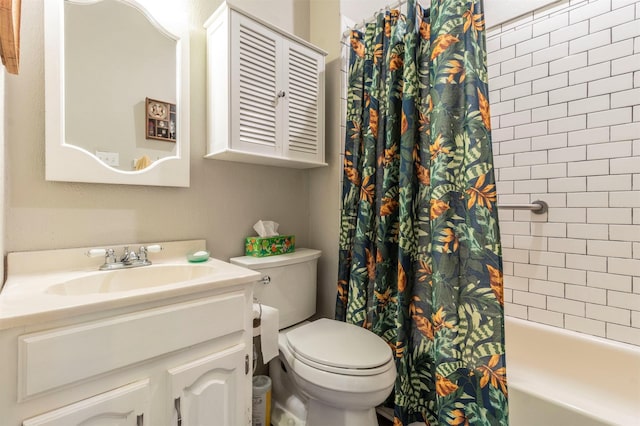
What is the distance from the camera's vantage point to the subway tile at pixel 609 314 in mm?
1346

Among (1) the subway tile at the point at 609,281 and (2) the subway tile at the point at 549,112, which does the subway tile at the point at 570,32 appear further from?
(1) the subway tile at the point at 609,281

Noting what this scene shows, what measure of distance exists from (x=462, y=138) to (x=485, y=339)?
29.5 inches

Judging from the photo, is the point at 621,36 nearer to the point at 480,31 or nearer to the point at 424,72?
the point at 480,31

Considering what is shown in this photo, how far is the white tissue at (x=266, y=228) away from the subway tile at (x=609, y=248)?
1.57 meters

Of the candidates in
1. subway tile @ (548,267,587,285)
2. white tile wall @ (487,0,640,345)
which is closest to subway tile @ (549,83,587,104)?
white tile wall @ (487,0,640,345)

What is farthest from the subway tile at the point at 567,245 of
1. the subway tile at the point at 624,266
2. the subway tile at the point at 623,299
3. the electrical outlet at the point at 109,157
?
the electrical outlet at the point at 109,157

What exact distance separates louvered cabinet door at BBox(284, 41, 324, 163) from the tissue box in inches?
17.4

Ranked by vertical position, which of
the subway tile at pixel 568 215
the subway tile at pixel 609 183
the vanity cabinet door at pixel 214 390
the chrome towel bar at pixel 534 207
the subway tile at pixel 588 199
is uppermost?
the subway tile at pixel 609 183

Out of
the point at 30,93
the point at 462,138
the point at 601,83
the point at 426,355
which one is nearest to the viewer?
the point at 30,93

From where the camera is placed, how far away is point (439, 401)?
1.12 metres

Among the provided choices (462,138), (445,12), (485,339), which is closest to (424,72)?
(445,12)

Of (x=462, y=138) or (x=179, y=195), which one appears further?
(x=179, y=195)

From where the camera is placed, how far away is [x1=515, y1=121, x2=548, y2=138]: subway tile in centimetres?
159

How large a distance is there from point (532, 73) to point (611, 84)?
1.15 feet
